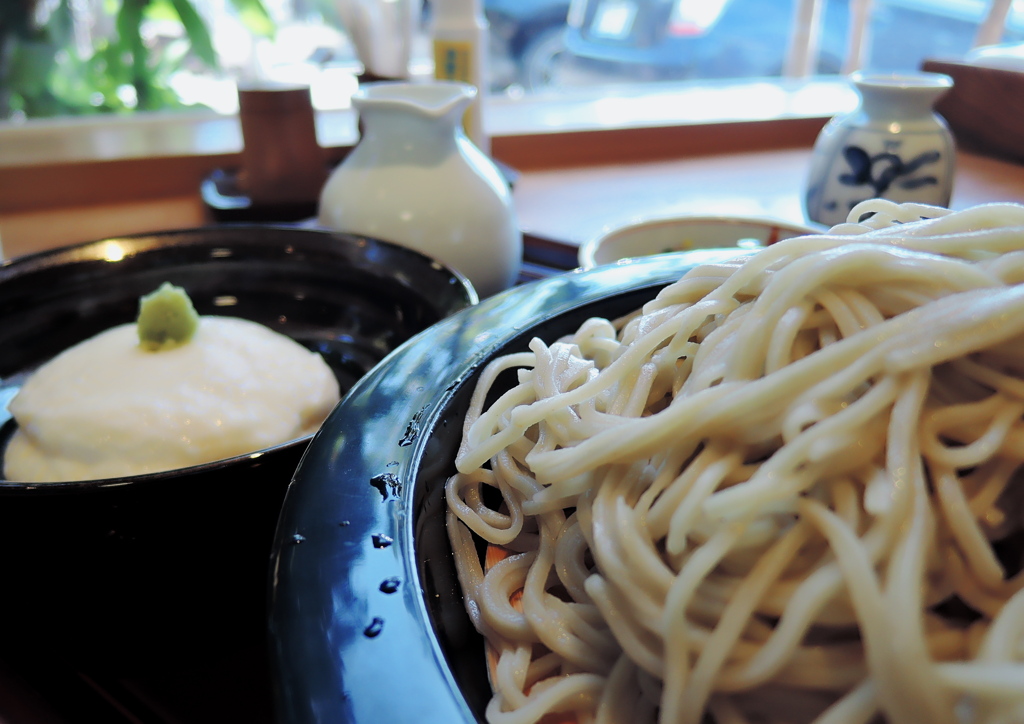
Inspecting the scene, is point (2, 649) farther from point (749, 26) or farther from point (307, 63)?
point (749, 26)

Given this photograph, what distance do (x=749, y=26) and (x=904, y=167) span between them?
4130mm

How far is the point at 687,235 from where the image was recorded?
1.12 meters

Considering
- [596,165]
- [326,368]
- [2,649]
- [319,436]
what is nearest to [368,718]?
[319,436]

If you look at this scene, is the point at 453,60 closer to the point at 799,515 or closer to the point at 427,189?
the point at 427,189

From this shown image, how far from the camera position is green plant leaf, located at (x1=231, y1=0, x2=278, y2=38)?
121 inches

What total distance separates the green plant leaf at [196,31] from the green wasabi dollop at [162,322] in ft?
8.61

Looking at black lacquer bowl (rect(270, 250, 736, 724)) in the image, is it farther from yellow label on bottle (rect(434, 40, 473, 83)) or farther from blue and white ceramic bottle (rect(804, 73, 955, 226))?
yellow label on bottle (rect(434, 40, 473, 83))

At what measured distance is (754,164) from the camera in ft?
7.13

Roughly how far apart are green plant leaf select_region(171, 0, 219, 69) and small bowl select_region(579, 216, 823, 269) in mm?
2597

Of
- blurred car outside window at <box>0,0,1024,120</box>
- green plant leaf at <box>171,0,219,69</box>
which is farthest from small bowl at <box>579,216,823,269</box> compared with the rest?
green plant leaf at <box>171,0,219,69</box>

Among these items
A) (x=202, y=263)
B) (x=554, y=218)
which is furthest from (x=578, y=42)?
(x=202, y=263)

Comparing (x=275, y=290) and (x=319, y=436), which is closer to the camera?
(x=319, y=436)

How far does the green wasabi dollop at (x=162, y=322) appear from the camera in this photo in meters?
0.80

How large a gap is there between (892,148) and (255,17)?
274 centimetres
